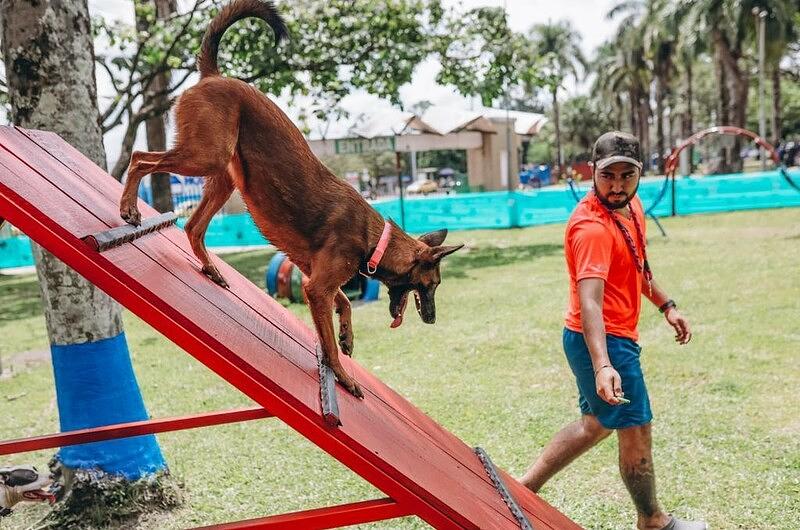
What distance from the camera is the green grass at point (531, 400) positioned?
3.97m

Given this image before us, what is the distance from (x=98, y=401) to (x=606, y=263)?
2.79m

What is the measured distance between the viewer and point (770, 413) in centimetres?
482

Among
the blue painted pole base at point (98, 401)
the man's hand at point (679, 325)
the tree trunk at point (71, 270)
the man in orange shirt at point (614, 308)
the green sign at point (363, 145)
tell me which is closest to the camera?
the man in orange shirt at point (614, 308)

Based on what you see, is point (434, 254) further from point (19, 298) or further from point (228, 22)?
point (19, 298)

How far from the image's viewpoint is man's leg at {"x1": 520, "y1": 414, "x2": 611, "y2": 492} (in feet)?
10.7

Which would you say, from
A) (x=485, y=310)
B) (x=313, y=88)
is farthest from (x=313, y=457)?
(x=313, y=88)

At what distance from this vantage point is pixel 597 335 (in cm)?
288

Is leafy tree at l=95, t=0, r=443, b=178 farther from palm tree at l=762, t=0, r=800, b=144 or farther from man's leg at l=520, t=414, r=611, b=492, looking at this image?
palm tree at l=762, t=0, r=800, b=144

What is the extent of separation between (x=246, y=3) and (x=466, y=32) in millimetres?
11630

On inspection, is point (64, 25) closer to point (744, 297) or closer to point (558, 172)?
point (744, 297)

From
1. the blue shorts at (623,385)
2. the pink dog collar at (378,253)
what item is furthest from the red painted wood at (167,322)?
the blue shorts at (623,385)

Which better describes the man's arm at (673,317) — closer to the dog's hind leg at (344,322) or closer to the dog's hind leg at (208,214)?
the dog's hind leg at (344,322)

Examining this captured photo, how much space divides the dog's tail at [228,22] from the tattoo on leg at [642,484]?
7.76 feet

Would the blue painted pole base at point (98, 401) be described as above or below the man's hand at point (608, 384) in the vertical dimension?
below
